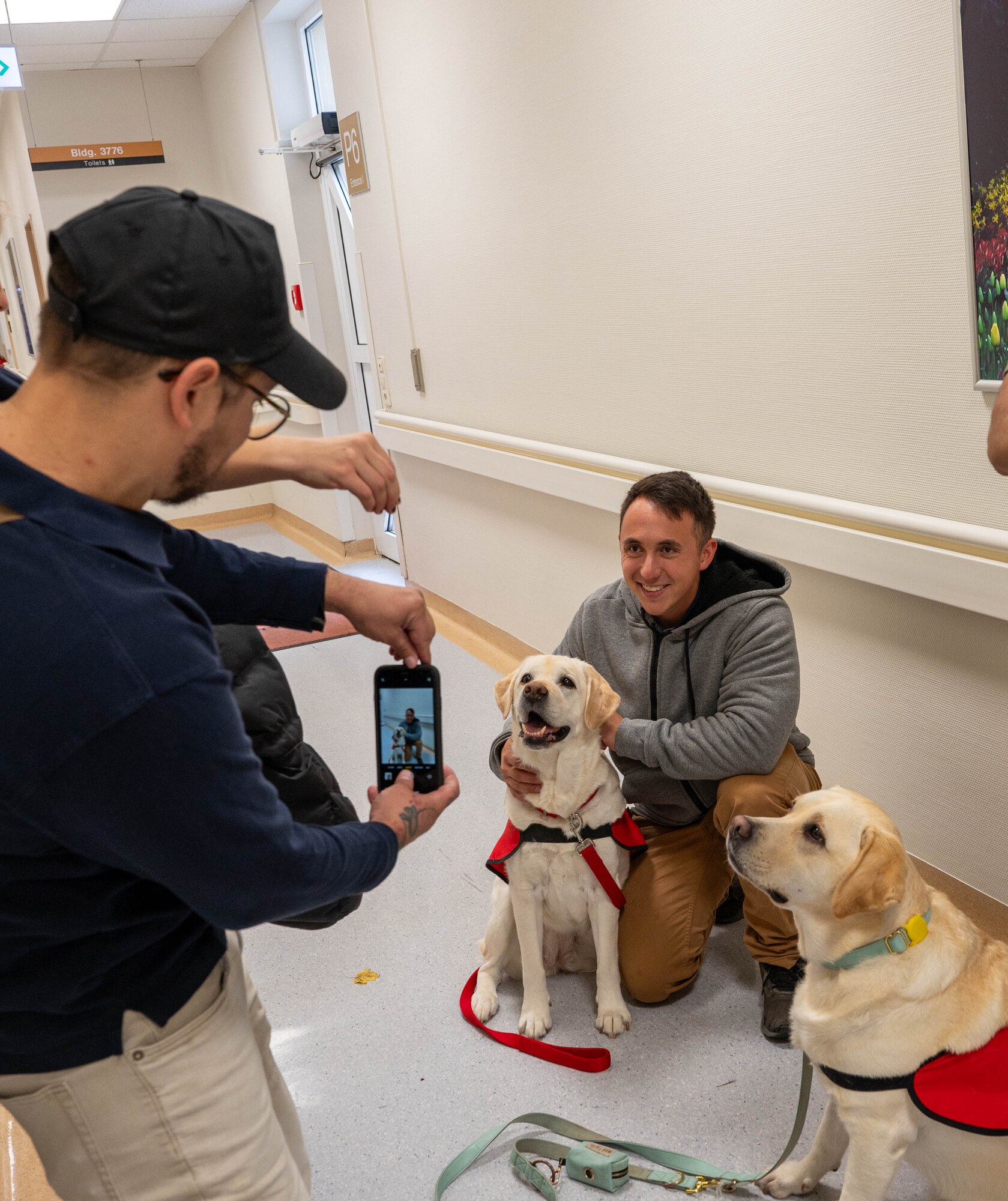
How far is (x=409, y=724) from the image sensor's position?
153cm

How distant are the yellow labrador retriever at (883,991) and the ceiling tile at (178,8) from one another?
633 cm

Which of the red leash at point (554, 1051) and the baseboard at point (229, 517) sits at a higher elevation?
the baseboard at point (229, 517)

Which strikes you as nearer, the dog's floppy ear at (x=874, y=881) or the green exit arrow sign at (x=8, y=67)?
the dog's floppy ear at (x=874, y=881)

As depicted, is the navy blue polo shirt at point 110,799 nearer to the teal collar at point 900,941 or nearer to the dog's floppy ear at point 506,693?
the teal collar at point 900,941

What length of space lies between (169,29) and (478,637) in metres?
4.74

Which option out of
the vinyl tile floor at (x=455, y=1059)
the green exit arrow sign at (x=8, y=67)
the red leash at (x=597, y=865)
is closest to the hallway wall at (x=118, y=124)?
the green exit arrow sign at (x=8, y=67)

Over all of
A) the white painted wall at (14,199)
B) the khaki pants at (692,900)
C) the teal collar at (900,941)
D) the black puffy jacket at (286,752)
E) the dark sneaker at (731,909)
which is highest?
the white painted wall at (14,199)

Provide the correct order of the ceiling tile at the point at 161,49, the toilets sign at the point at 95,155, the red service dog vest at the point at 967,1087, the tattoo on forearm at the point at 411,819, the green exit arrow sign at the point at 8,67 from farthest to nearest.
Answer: the ceiling tile at the point at 161,49 → the toilets sign at the point at 95,155 → the green exit arrow sign at the point at 8,67 → the red service dog vest at the point at 967,1087 → the tattoo on forearm at the point at 411,819

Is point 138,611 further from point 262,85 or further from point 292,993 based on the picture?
point 262,85

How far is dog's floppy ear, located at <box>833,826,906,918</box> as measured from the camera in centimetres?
150

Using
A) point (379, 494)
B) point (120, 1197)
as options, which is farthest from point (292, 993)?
point (379, 494)

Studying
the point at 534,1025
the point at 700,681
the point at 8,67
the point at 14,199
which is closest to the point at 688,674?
the point at 700,681

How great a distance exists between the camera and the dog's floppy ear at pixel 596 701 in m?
2.21

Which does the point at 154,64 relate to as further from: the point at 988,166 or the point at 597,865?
the point at 597,865
